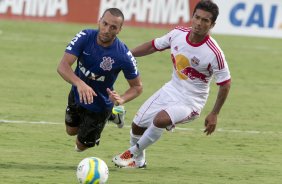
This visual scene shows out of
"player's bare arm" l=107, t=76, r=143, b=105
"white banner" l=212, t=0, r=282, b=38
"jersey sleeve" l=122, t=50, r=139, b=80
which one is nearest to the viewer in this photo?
"player's bare arm" l=107, t=76, r=143, b=105

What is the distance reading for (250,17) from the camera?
2850 cm

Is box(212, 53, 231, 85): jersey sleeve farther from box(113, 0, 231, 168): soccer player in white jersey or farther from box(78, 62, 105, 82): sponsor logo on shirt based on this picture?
box(78, 62, 105, 82): sponsor logo on shirt

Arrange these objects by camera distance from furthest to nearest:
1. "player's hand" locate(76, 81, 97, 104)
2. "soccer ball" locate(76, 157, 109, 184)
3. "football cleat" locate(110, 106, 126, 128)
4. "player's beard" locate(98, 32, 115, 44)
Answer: "football cleat" locate(110, 106, 126, 128) → "player's beard" locate(98, 32, 115, 44) → "player's hand" locate(76, 81, 97, 104) → "soccer ball" locate(76, 157, 109, 184)

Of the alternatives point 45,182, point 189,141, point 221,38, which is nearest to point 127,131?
point 189,141

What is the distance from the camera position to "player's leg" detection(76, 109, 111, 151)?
1188cm

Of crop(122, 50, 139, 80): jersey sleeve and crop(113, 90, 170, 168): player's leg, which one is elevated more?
crop(122, 50, 139, 80): jersey sleeve

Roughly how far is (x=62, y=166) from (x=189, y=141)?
10.1ft

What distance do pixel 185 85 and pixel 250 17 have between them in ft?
56.3

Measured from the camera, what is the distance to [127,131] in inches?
571

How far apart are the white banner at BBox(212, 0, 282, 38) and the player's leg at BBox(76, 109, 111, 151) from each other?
1679cm

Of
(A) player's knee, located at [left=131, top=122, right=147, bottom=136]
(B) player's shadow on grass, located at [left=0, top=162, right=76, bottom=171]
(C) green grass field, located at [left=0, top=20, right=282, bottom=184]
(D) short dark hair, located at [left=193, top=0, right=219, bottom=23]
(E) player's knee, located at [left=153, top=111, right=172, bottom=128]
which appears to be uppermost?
(D) short dark hair, located at [left=193, top=0, right=219, bottom=23]

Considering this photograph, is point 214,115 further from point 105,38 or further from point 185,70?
point 105,38

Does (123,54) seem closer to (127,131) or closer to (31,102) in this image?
(127,131)

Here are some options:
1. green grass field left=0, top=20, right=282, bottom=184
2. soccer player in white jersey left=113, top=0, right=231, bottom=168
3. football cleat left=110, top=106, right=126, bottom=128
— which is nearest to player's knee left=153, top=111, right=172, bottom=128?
soccer player in white jersey left=113, top=0, right=231, bottom=168
